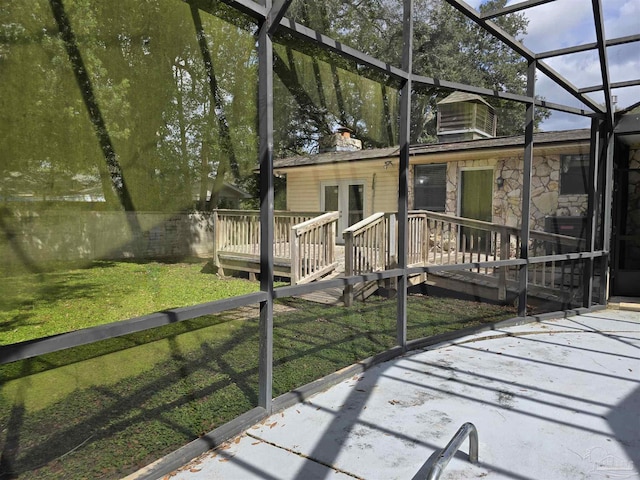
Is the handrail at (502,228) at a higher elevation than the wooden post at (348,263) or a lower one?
higher

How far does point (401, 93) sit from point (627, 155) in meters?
4.71

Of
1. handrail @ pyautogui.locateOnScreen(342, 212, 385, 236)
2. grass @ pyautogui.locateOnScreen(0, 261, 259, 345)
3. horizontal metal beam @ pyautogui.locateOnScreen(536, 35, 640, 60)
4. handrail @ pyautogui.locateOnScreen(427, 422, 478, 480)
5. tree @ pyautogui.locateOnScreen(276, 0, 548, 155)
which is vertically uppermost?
horizontal metal beam @ pyautogui.locateOnScreen(536, 35, 640, 60)

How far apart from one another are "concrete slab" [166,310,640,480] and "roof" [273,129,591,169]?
1749 mm

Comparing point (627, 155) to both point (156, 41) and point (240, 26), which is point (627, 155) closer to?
point (240, 26)

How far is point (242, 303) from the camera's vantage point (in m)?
2.45

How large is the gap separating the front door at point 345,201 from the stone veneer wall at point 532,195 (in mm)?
1970

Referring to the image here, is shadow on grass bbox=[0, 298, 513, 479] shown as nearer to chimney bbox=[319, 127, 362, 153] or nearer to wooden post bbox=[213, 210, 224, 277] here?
wooden post bbox=[213, 210, 224, 277]

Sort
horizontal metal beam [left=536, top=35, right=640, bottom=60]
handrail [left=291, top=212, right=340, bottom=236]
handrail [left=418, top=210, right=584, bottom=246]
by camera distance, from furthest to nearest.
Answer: handrail [left=418, top=210, right=584, bottom=246] < handrail [left=291, top=212, right=340, bottom=236] < horizontal metal beam [left=536, top=35, right=640, bottom=60]

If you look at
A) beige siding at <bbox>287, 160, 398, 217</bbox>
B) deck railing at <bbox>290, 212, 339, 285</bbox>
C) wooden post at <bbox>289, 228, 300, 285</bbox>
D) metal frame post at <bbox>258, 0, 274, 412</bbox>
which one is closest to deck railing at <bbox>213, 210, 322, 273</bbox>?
metal frame post at <bbox>258, 0, 274, 412</bbox>

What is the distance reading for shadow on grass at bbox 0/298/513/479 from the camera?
2.12 m

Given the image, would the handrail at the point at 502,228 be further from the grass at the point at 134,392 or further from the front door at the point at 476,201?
the grass at the point at 134,392

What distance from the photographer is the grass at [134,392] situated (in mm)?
2148

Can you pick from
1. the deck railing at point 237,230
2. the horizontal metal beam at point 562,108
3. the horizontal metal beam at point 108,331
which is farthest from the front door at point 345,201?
the horizontal metal beam at point 108,331

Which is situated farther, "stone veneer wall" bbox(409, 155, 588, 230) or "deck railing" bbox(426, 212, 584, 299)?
"stone veneer wall" bbox(409, 155, 588, 230)
